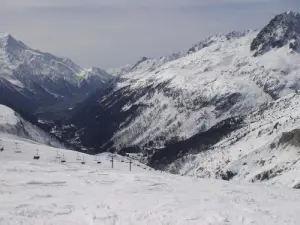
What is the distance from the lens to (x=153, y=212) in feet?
172

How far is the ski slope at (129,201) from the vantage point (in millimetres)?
49844

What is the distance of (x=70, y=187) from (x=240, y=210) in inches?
1102

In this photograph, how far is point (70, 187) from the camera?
229 ft

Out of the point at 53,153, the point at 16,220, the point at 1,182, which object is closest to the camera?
the point at 16,220

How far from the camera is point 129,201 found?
58875 mm

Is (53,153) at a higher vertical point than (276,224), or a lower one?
higher

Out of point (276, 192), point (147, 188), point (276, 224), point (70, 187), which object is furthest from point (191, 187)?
point (276, 224)

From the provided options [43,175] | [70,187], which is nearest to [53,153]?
[43,175]

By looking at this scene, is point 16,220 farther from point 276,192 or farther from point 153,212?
point 276,192

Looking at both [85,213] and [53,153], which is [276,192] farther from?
[53,153]

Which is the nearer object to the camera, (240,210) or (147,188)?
(240,210)

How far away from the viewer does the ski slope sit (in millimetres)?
49844

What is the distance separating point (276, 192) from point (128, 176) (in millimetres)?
26432

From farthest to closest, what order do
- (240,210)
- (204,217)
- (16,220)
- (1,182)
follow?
(1,182) < (240,210) < (204,217) < (16,220)
